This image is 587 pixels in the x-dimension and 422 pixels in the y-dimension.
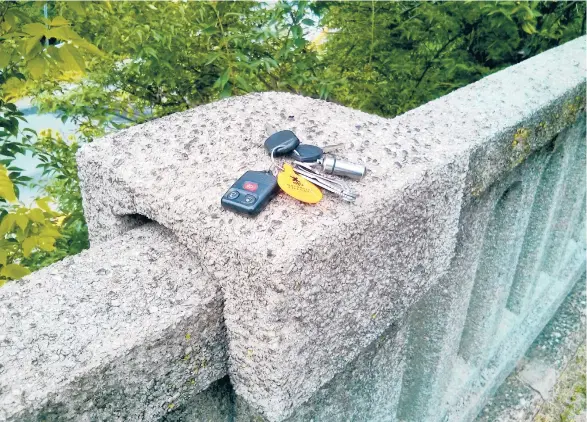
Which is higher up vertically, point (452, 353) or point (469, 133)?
point (469, 133)

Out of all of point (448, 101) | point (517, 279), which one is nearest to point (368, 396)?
point (448, 101)

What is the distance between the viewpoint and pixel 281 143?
4.67 ft

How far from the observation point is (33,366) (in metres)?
1.04

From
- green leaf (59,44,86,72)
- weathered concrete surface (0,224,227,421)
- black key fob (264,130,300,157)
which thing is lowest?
weathered concrete surface (0,224,227,421)

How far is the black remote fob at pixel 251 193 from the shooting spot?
120cm

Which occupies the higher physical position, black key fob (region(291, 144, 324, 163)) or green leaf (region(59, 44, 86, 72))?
green leaf (region(59, 44, 86, 72))

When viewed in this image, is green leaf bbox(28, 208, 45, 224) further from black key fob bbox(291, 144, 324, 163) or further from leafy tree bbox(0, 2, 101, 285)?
black key fob bbox(291, 144, 324, 163)

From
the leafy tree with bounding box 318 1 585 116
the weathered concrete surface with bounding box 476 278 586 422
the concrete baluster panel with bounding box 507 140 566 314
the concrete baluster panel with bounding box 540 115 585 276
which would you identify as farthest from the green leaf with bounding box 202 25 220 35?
the weathered concrete surface with bounding box 476 278 586 422

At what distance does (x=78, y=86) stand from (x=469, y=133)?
2.52 metres

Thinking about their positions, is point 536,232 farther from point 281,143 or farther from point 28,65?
point 28,65

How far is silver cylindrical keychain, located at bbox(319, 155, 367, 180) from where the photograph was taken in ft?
4.42

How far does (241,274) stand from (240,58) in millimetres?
1948

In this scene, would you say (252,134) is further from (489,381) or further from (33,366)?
(489,381)

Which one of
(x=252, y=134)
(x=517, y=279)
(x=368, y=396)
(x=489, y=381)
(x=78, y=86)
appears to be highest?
(x=252, y=134)
